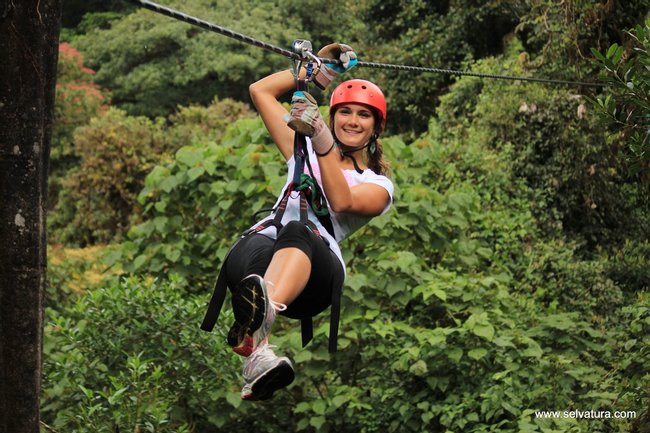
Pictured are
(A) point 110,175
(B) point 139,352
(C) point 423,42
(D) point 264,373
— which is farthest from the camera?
(C) point 423,42

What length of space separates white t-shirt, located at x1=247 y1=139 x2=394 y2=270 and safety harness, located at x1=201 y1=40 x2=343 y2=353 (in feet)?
0.10

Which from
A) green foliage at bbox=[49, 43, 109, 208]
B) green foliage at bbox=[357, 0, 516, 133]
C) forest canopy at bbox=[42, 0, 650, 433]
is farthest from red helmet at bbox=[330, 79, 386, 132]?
green foliage at bbox=[49, 43, 109, 208]

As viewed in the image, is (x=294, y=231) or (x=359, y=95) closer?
(x=294, y=231)

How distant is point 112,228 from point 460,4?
590cm

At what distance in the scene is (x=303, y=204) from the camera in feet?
12.5

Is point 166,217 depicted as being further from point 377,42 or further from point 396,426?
point 377,42

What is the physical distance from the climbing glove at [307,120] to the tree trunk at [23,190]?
3.04 ft

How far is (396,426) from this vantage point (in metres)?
6.55

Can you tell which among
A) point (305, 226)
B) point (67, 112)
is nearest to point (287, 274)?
point (305, 226)

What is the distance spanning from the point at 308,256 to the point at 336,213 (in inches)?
16.7

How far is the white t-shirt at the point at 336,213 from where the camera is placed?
12.8 ft

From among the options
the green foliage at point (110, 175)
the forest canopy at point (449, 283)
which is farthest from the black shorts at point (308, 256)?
the green foliage at point (110, 175)

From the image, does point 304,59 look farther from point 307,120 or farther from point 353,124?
point 353,124

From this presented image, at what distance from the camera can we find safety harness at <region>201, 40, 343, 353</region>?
3.65 metres
